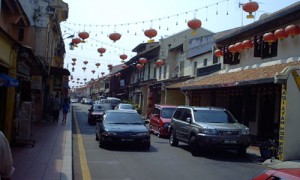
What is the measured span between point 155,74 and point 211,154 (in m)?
33.6

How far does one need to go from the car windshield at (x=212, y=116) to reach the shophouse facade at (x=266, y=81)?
195 centimetres

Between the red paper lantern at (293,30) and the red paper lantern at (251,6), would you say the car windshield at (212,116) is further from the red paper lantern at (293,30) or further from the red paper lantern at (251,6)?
the red paper lantern at (293,30)

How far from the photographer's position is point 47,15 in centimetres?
3125

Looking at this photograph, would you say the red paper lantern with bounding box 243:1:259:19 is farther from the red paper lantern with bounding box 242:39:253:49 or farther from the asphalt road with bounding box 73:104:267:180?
the red paper lantern with bounding box 242:39:253:49

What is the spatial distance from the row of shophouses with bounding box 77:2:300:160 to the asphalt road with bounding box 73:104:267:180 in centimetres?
226

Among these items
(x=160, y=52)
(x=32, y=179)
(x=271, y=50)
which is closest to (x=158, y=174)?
(x=32, y=179)

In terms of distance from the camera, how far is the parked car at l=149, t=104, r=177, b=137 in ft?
72.7

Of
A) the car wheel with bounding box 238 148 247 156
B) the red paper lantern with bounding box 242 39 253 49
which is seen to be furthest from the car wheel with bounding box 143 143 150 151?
the red paper lantern with bounding box 242 39 253 49

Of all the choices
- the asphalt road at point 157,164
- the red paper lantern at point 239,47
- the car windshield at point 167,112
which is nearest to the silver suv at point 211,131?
the asphalt road at point 157,164

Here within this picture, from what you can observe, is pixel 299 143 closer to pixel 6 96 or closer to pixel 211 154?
pixel 211 154

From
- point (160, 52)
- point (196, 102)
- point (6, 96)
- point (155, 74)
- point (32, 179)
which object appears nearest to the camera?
point (32, 179)

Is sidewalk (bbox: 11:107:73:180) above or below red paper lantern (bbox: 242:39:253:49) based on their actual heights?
below

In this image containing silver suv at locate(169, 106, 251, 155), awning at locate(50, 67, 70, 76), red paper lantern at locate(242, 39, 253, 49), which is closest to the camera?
silver suv at locate(169, 106, 251, 155)

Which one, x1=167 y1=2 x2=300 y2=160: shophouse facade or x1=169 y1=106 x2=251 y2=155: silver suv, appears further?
x1=169 y1=106 x2=251 y2=155: silver suv
